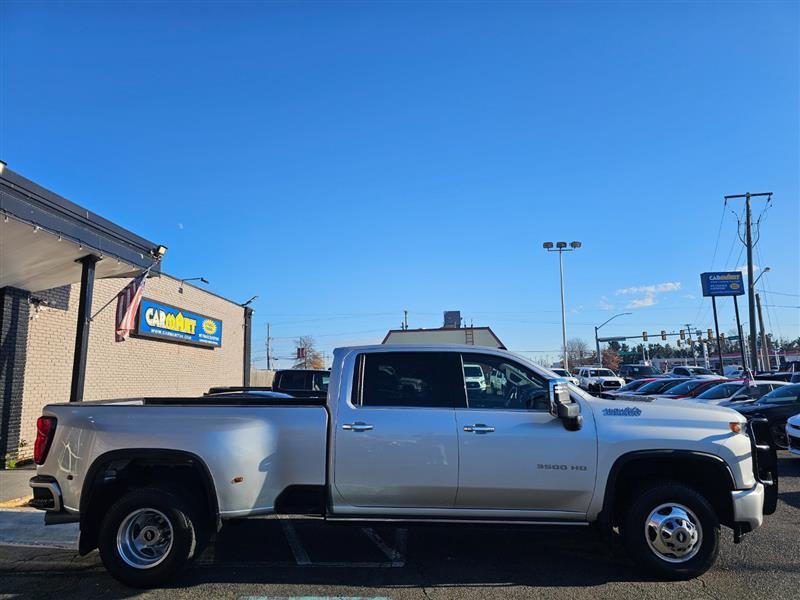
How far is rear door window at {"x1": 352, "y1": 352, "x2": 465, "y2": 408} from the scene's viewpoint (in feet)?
16.4

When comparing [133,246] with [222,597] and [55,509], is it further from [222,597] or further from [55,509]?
[222,597]

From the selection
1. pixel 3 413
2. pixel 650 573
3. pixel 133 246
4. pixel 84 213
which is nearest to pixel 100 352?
pixel 3 413

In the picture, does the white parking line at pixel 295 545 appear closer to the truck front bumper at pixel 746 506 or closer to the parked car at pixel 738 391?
the truck front bumper at pixel 746 506

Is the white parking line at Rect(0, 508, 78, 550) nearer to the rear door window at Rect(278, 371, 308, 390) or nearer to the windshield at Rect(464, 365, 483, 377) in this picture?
the windshield at Rect(464, 365, 483, 377)

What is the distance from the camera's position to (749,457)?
4773 mm

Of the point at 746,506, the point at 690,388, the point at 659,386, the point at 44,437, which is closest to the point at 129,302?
the point at 44,437

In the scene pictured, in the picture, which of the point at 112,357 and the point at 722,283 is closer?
the point at 112,357

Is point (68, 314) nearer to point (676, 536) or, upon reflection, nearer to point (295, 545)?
point (295, 545)

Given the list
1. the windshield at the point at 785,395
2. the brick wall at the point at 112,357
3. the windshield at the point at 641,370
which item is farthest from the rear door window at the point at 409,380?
the windshield at the point at 641,370

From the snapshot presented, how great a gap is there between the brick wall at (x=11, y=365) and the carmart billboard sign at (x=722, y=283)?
44.2 metres

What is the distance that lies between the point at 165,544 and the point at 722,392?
16111 mm

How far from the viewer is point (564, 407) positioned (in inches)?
183

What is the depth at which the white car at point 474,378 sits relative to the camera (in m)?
5.06

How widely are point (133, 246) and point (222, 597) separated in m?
7.72
